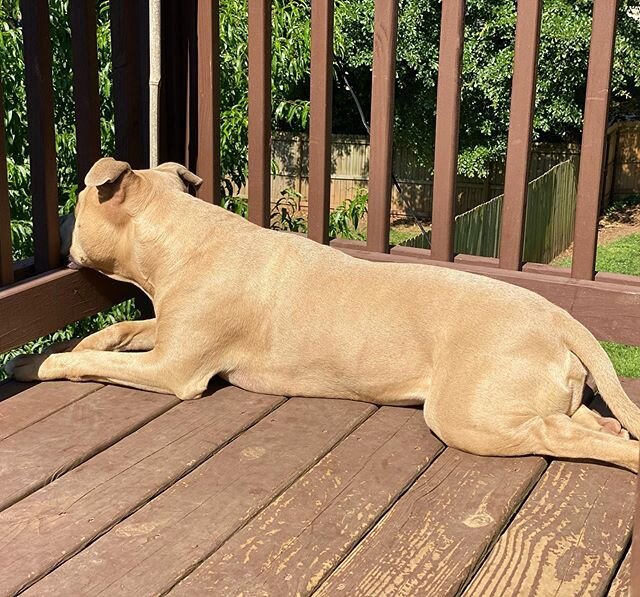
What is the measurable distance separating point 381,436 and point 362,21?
1223 centimetres

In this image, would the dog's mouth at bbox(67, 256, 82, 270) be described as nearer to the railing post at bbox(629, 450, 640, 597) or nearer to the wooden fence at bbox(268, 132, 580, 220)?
the railing post at bbox(629, 450, 640, 597)

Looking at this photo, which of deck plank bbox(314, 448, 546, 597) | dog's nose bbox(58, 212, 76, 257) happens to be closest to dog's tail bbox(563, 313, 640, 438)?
deck plank bbox(314, 448, 546, 597)

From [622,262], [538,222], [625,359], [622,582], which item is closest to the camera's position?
[622,582]

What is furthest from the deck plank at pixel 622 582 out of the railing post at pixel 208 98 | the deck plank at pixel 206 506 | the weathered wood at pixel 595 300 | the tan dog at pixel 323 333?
the railing post at pixel 208 98

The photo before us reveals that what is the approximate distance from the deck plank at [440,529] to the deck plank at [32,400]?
1.24 metres

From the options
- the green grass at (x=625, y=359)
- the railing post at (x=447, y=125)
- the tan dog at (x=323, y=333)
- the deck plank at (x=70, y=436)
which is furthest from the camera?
the green grass at (x=625, y=359)

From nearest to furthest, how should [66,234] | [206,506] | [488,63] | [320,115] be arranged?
[206,506]
[66,234]
[320,115]
[488,63]

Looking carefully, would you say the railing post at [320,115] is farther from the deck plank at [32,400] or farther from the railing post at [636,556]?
the railing post at [636,556]

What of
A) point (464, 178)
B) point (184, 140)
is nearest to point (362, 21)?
point (464, 178)

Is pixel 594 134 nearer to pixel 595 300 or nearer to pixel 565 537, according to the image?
pixel 595 300

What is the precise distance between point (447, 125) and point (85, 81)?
4.35 feet

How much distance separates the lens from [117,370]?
350cm

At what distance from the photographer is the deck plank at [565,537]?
2.40 meters

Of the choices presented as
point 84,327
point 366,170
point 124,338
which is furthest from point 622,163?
point 124,338
